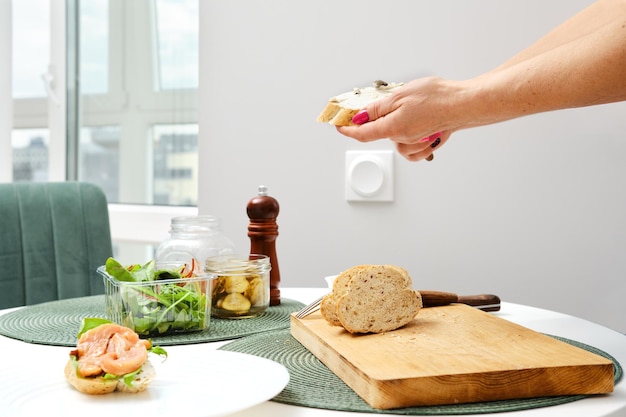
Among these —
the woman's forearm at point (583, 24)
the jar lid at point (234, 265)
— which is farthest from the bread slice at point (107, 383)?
the woman's forearm at point (583, 24)

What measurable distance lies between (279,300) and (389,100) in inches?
16.2

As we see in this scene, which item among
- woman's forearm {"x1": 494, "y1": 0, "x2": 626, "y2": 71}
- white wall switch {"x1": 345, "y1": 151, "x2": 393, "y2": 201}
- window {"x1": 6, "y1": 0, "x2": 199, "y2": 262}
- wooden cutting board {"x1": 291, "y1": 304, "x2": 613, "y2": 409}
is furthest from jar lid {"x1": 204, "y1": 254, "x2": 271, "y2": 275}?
window {"x1": 6, "y1": 0, "x2": 199, "y2": 262}

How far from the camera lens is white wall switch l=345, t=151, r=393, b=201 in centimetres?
178

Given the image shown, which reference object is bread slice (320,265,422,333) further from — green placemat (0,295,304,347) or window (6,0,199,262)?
window (6,0,199,262)

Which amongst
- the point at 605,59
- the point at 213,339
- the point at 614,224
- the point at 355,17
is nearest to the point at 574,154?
the point at 614,224

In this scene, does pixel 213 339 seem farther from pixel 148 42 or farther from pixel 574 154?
pixel 148 42

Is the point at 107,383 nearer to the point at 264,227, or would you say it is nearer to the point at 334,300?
the point at 334,300

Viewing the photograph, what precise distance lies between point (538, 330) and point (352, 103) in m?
0.52

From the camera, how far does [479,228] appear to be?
171 centimetres

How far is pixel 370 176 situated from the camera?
5.90ft

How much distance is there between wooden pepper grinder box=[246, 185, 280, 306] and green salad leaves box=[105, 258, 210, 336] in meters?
0.24

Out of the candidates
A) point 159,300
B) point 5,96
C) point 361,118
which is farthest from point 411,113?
point 5,96

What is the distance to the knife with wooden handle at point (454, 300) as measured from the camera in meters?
1.11

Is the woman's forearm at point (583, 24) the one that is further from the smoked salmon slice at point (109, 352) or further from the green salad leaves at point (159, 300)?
the smoked salmon slice at point (109, 352)
